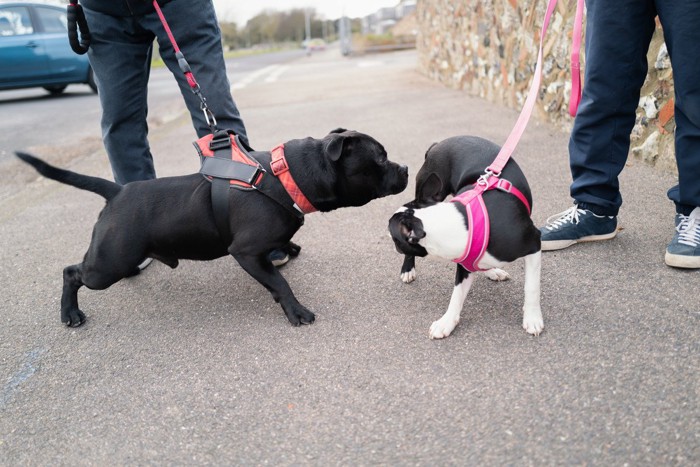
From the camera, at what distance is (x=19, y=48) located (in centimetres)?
1120

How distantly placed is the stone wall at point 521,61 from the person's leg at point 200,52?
313cm

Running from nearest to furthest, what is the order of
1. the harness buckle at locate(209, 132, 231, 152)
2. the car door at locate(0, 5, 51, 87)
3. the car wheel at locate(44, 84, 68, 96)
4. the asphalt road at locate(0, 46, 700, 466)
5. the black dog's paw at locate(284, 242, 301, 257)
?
the asphalt road at locate(0, 46, 700, 466) → the harness buckle at locate(209, 132, 231, 152) → the black dog's paw at locate(284, 242, 301, 257) → the car door at locate(0, 5, 51, 87) → the car wheel at locate(44, 84, 68, 96)

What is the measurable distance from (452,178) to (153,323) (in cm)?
173

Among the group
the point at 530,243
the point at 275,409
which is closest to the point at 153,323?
the point at 275,409

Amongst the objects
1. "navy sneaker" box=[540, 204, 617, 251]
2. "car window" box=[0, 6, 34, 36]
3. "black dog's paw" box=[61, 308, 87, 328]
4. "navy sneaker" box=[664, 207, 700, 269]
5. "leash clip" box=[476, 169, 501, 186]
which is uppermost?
"leash clip" box=[476, 169, 501, 186]

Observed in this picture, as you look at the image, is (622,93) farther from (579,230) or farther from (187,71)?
(187,71)

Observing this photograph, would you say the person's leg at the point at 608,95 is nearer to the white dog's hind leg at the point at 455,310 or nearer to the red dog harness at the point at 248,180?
the white dog's hind leg at the point at 455,310

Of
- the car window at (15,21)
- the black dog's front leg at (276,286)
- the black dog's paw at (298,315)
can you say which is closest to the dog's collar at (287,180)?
the black dog's front leg at (276,286)

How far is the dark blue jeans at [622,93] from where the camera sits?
2.68m

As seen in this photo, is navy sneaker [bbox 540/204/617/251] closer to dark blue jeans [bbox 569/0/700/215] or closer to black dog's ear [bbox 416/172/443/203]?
dark blue jeans [bbox 569/0/700/215]

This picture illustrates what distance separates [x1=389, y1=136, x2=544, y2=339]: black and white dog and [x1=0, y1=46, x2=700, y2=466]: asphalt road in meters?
0.14

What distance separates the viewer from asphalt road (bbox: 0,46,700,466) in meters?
→ 1.88

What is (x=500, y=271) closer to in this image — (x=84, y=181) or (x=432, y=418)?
(x=432, y=418)

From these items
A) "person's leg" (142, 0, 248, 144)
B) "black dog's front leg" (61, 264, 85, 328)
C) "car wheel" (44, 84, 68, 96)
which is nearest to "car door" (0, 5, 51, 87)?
"car wheel" (44, 84, 68, 96)
